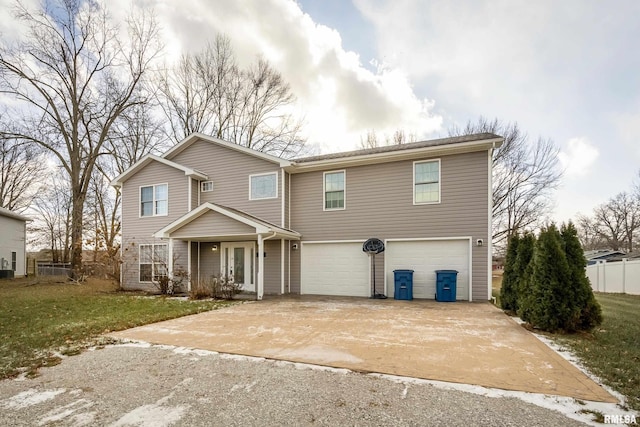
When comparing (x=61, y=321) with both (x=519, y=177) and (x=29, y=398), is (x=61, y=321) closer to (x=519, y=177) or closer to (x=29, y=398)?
(x=29, y=398)

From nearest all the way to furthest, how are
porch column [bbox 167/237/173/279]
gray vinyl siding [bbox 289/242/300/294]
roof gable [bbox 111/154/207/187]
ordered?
1. porch column [bbox 167/237/173/279]
2. gray vinyl siding [bbox 289/242/300/294]
3. roof gable [bbox 111/154/207/187]

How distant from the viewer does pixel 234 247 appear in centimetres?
1216

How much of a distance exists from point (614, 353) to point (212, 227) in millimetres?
9982

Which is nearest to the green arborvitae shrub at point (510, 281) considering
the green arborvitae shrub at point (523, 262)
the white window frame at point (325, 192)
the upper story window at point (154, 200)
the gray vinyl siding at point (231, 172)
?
the green arborvitae shrub at point (523, 262)

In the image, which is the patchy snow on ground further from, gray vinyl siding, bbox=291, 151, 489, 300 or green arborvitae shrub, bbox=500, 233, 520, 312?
gray vinyl siding, bbox=291, 151, 489, 300

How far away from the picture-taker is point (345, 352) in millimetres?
4453

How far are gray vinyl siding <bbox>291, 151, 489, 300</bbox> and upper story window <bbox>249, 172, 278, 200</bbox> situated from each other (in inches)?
29.2

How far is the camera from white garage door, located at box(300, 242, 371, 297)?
Result: 35.5 feet

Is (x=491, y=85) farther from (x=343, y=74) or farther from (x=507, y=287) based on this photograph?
(x=507, y=287)

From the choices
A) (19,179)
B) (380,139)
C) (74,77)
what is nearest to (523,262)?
(380,139)

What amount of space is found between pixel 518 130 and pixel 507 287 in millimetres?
16152

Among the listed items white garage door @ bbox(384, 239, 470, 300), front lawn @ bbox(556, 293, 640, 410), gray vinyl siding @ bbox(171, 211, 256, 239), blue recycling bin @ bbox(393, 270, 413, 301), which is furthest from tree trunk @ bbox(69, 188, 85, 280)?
front lawn @ bbox(556, 293, 640, 410)

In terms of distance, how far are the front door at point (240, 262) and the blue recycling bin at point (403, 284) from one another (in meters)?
5.16

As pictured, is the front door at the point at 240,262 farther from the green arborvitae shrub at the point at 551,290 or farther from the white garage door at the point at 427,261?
the green arborvitae shrub at the point at 551,290
